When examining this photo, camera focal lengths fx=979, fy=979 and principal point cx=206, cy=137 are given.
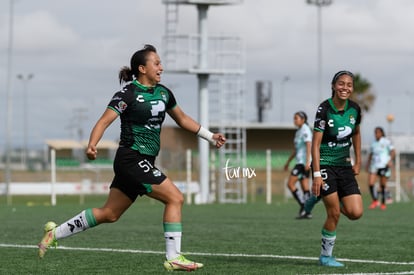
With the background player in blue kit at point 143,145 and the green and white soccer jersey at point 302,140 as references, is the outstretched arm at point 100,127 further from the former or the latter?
the green and white soccer jersey at point 302,140

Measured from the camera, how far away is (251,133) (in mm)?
77625

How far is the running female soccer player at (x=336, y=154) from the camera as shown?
10.4 metres

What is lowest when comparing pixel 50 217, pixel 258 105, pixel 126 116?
pixel 50 217

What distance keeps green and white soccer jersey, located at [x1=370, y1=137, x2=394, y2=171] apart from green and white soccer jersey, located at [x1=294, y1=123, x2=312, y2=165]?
5979 mm

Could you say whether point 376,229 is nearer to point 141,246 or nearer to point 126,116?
point 141,246

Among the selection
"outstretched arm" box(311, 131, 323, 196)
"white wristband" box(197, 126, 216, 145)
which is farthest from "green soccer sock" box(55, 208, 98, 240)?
"outstretched arm" box(311, 131, 323, 196)

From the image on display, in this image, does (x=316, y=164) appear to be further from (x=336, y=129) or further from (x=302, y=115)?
(x=302, y=115)

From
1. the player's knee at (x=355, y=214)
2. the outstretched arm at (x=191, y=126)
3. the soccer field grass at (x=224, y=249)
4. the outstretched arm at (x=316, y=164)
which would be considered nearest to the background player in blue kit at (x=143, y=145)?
the outstretched arm at (x=191, y=126)

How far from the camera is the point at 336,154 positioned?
10.6 metres

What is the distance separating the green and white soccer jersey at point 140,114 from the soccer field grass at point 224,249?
1.27m

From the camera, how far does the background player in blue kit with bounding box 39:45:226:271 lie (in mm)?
9477

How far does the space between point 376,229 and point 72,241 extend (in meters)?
5.61

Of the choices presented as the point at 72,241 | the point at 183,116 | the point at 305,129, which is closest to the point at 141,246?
the point at 72,241

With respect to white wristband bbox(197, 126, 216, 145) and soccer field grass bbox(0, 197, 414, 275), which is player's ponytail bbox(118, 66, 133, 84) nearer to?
white wristband bbox(197, 126, 216, 145)
